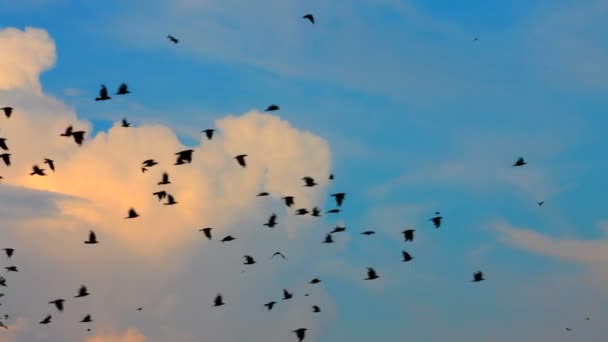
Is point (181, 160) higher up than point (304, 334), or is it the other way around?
point (181, 160)

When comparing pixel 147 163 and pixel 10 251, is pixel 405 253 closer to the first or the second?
pixel 147 163

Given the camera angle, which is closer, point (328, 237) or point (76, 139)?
point (76, 139)

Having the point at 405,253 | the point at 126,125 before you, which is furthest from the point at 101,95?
the point at 405,253

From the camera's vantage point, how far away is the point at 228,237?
5641 cm

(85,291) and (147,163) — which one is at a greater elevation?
(147,163)

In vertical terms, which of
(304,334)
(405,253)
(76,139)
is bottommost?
(304,334)

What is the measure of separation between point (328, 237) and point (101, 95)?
17.2 m

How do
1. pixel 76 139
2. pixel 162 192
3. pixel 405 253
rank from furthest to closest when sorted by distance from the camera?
pixel 405 253
pixel 162 192
pixel 76 139

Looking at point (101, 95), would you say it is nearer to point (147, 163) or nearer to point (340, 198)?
point (147, 163)

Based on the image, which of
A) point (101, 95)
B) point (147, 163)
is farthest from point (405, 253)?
point (101, 95)

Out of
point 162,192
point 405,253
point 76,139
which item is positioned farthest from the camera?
point 405,253

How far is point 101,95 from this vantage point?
5244cm

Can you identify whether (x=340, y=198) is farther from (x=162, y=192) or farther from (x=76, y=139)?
(x=76, y=139)

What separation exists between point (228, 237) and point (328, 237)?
267 inches
